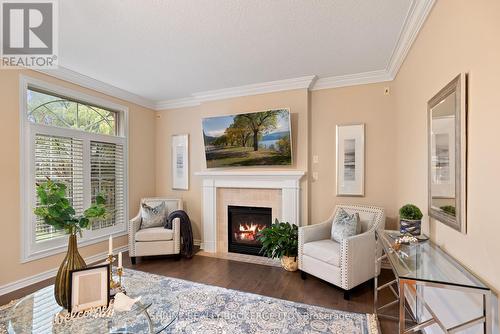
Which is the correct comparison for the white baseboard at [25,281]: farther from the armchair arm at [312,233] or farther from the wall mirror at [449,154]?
the wall mirror at [449,154]

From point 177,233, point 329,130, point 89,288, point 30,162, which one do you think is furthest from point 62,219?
point 329,130

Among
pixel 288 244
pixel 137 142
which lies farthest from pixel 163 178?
pixel 288 244

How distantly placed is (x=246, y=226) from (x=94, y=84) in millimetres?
3159

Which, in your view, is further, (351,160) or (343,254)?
(351,160)

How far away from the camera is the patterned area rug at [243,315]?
6.63 feet

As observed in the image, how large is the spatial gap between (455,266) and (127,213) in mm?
4330

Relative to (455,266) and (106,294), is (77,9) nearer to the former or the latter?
(106,294)

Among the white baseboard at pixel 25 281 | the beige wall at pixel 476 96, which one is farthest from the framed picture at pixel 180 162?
the beige wall at pixel 476 96

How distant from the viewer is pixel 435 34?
183 cm

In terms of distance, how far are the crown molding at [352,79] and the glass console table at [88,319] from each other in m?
3.29

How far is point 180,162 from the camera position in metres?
4.57

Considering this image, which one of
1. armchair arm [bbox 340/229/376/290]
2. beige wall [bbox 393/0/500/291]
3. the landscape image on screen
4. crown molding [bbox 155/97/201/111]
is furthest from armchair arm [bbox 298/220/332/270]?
crown molding [bbox 155/97/201/111]

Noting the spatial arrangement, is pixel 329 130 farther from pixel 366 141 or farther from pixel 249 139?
pixel 249 139

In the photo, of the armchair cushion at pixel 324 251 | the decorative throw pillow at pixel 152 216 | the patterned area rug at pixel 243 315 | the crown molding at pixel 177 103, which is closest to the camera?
the patterned area rug at pixel 243 315
